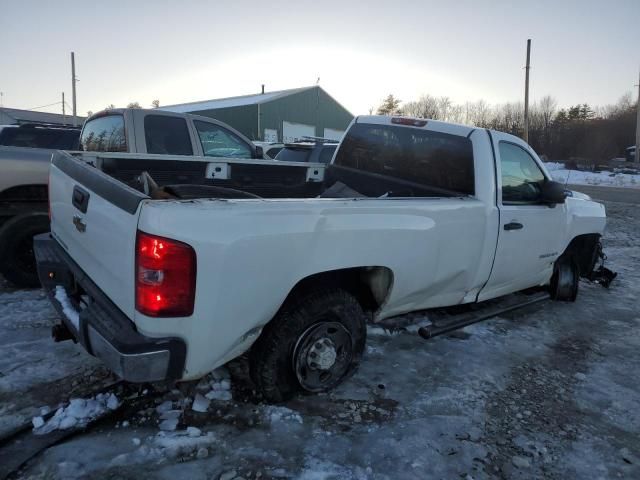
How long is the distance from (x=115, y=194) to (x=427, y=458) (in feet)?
7.10

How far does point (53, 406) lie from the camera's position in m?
2.87

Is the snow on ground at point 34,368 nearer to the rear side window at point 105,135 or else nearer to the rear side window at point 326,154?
the rear side window at point 105,135

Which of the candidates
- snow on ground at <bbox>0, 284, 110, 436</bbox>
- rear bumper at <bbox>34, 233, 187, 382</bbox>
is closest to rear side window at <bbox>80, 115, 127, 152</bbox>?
snow on ground at <bbox>0, 284, 110, 436</bbox>

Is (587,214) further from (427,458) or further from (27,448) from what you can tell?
(27,448)

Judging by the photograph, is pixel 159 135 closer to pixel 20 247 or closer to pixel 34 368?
pixel 20 247

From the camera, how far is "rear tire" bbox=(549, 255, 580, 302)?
523 cm

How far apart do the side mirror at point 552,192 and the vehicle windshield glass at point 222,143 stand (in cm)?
387

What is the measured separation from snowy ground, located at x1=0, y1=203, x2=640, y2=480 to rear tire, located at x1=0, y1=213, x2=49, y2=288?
0.73m

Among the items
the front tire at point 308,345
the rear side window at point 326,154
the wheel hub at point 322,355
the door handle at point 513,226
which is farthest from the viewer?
the rear side window at point 326,154

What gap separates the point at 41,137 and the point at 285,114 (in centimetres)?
2962

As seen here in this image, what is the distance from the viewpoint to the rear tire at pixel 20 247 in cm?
471

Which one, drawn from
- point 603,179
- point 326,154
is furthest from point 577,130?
point 326,154

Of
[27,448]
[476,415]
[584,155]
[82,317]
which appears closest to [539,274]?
[476,415]

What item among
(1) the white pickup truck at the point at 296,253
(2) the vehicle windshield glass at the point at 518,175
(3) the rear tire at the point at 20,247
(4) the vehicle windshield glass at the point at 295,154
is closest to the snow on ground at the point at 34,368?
(1) the white pickup truck at the point at 296,253
